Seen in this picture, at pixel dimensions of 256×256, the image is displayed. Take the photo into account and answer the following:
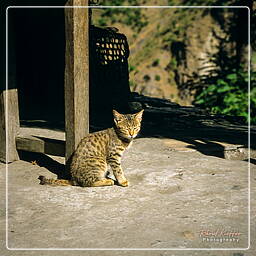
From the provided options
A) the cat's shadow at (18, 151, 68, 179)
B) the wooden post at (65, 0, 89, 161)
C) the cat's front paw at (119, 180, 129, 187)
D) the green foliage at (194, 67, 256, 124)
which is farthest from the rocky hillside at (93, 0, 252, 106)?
the cat's front paw at (119, 180, 129, 187)

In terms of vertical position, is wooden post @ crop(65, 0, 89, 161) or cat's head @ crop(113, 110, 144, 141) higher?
wooden post @ crop(65, 0, 89, 161)

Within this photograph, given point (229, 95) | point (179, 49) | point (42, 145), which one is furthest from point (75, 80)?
point (179, 49)

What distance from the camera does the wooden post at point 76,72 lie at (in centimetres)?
517

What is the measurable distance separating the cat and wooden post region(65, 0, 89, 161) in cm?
22

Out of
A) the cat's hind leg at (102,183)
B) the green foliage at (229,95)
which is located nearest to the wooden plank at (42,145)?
the cat's hind leg at (102,183)

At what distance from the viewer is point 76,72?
17.3ft

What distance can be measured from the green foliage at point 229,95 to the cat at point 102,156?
649cm

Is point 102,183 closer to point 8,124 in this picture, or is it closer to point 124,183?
point 124,183

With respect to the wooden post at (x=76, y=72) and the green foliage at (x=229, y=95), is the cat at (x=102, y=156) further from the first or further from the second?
the green foliage at (x=229, y=95)

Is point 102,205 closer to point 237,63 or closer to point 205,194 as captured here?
point 205,194

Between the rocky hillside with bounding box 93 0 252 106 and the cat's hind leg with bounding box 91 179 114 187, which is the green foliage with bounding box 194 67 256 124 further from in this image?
the cat's hind leg with bounding box 91 179 114 187

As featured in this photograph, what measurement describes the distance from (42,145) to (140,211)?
196cm

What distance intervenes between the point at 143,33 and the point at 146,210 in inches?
560

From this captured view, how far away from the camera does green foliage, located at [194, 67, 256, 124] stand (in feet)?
37.7
